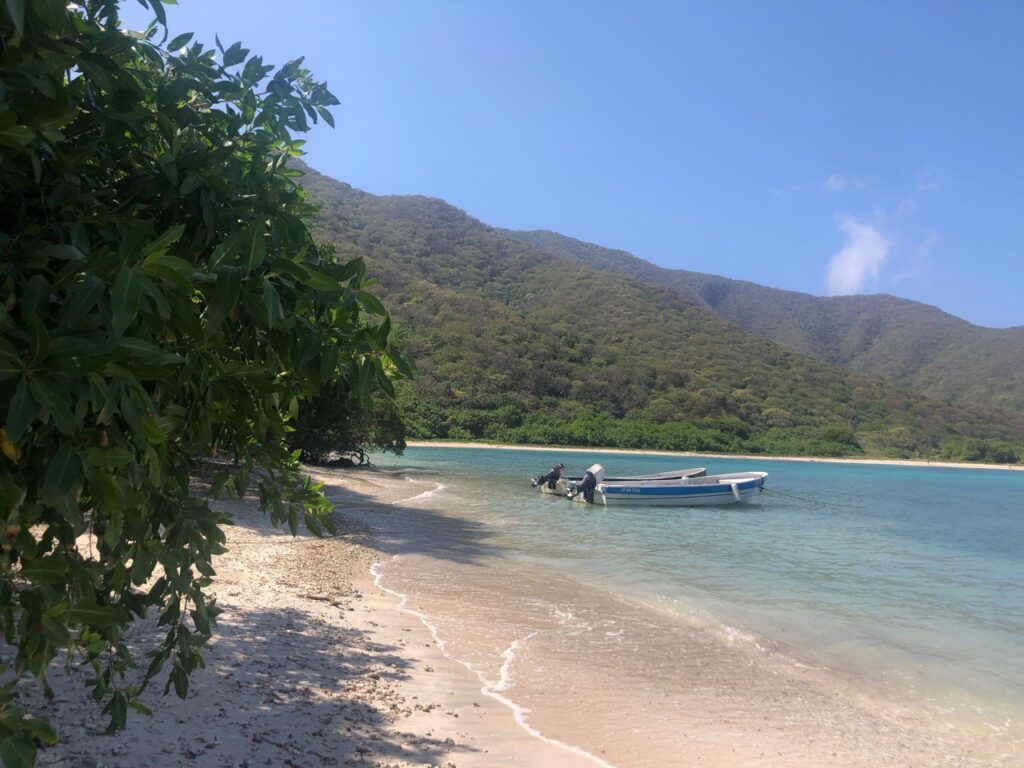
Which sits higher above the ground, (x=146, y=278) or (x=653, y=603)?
(x=146, y=278)

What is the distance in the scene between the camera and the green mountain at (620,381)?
2444 inches

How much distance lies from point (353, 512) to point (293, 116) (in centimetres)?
1342

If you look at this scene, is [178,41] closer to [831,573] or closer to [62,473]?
[62,473]

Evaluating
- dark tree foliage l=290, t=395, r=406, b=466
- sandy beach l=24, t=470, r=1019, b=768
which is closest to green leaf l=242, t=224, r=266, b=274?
sandy beach l=24, t=470, r=1019, b=768

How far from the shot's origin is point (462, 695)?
525cm

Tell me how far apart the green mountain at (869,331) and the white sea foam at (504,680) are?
115 meters

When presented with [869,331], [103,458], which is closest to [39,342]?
[103,458]

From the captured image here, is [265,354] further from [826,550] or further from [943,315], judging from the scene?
[943,315]

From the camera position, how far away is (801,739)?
529cm

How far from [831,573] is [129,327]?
1359 cm

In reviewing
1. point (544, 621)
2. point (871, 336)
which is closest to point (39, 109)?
point (544, 621)

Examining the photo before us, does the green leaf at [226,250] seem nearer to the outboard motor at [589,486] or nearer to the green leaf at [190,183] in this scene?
the green leaf at [190,183]

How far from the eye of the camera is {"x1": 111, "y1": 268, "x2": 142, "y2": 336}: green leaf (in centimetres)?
126

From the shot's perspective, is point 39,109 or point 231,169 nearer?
point 39,109
